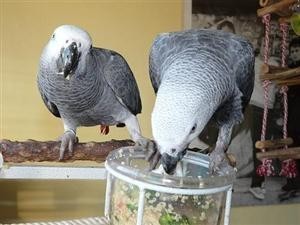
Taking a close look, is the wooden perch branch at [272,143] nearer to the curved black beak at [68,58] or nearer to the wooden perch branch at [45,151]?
the wooden perch branch at [45,151]

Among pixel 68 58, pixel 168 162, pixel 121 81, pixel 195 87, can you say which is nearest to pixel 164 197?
pixel 168 162

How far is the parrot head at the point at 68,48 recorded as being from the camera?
83 cm

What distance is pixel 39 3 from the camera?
1.45 meters

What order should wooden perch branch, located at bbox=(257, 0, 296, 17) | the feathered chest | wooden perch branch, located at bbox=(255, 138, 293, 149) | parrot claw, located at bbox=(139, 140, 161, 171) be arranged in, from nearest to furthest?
parrot claw, located at bbox=(139, 140, 161, 171) < the feathered chest < wooden perch branch, located at bbox=(257, 0, 296, 17) < wooden perch branch, located at bbox=(255, 138, 293, 149)

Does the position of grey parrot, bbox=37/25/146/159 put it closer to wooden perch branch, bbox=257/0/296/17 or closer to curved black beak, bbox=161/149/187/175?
curved black beak, bbox=161/149/187/175

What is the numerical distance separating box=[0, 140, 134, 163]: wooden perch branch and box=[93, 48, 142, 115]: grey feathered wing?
4.1 inches

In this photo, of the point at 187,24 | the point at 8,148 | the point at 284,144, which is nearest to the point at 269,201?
the point at 284,144

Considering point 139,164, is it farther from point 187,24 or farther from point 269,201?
point 269,201

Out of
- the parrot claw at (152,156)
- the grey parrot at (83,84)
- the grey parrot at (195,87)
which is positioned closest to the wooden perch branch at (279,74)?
the grey parrot at (195,87)

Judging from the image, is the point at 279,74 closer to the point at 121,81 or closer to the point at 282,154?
the point at 282,154

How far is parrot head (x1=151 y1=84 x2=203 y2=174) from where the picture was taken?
67cm

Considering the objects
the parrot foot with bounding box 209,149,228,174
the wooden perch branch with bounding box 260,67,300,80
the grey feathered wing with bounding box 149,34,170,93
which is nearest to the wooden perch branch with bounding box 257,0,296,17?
the wooden perch branch with bounding box 260,67,300,80

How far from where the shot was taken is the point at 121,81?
1.03m

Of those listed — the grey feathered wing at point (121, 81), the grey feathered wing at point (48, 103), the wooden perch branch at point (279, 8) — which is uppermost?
the wooden perch branch at point (279, 8)
